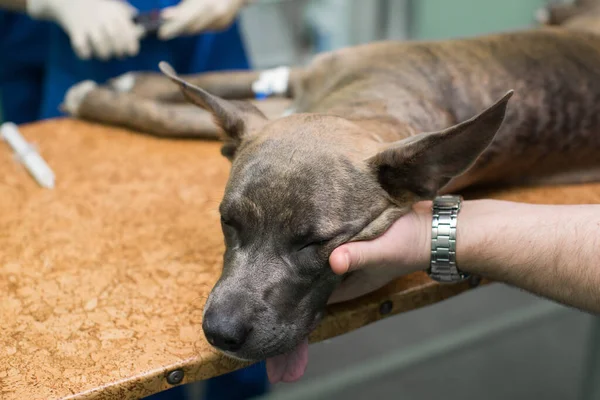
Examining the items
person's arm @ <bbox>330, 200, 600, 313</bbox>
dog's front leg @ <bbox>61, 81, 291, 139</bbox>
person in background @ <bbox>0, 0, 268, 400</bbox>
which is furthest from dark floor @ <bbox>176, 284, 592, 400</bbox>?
person's arm @ <bbox>330, 200, 600, 313</bbox>

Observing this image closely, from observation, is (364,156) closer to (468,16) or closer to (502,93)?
(502,93)

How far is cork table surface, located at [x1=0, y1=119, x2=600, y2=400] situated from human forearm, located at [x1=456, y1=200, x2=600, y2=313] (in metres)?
0.17

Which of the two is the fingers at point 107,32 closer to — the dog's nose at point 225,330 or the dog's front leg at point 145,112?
the dog's front leg at point 145,112

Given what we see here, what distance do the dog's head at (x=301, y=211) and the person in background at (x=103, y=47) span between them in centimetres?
92

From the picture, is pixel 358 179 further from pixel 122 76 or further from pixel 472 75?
pixel 122 76

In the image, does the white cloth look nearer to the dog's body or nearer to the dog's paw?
the dog's body

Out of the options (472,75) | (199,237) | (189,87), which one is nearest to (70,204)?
(199,237)

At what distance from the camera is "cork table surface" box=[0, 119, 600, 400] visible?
1.19 meters

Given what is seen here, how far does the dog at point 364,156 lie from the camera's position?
4.00 ft

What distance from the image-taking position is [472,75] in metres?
1.74

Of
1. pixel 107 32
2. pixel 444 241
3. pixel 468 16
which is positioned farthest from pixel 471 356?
pixel 468 16

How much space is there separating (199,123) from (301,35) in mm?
3306

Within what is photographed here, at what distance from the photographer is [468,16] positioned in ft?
Result: 13.7

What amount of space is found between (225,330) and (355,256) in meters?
0.27
